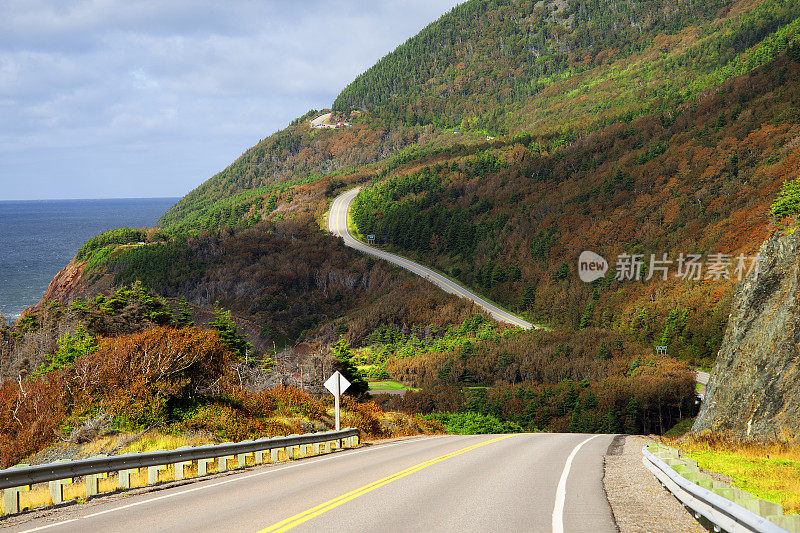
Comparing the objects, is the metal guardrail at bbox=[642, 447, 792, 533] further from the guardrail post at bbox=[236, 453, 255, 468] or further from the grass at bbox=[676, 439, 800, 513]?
the guardrail post at bbox=[236, 453, 255, 468]

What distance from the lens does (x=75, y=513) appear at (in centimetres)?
926

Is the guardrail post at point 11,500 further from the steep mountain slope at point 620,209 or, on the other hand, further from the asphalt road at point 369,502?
the steep mountain slope at point 620,209

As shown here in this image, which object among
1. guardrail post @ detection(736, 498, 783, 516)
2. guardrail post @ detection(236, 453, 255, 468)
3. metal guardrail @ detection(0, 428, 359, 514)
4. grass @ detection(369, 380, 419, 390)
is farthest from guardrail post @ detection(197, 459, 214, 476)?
grass @ detection(369, 380, 419, 390)

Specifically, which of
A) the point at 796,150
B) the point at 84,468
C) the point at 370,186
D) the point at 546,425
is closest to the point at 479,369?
the point at 546,425

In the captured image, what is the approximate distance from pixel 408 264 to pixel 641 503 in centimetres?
10197

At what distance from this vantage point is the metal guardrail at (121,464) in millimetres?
9367

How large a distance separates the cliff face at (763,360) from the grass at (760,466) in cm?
119

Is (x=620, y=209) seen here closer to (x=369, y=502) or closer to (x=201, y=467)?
(x=201, y=467)

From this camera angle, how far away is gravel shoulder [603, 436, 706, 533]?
8.07 meters

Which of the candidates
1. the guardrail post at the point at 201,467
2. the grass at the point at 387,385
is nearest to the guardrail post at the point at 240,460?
the guardrail post at the point at 201,467

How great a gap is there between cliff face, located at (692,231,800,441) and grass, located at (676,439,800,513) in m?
1.19

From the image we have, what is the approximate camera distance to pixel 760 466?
12.6 metres

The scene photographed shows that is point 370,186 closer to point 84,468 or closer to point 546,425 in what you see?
point 546,425

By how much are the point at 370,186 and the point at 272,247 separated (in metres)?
44.8
